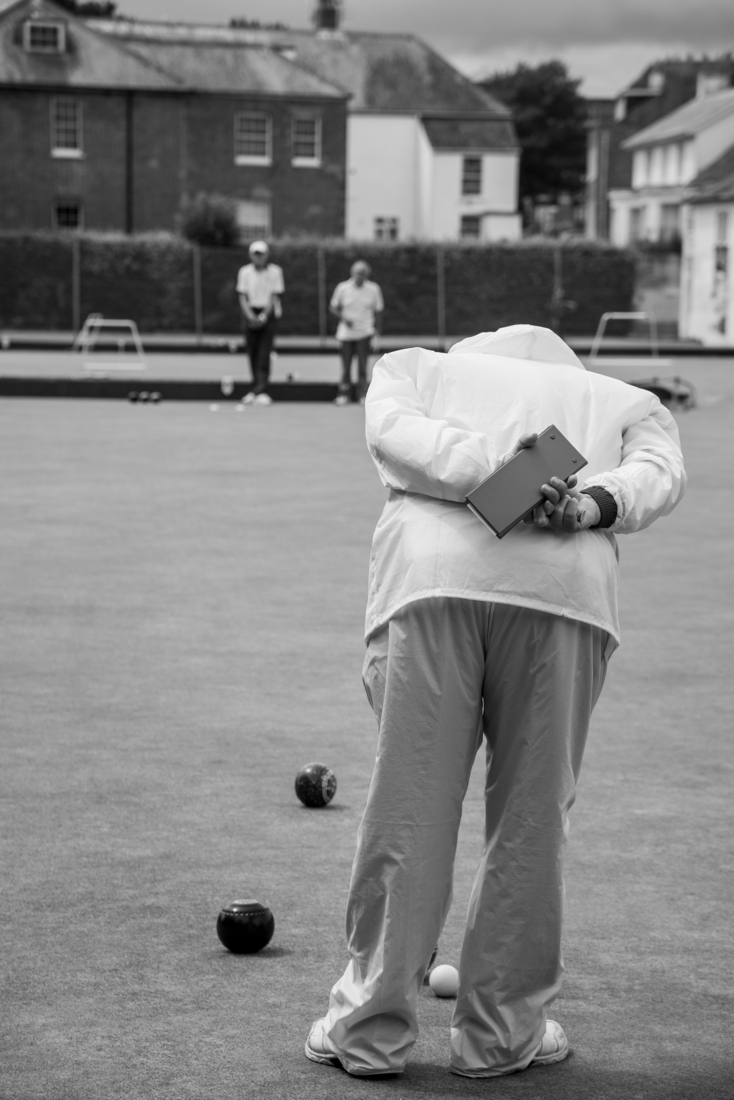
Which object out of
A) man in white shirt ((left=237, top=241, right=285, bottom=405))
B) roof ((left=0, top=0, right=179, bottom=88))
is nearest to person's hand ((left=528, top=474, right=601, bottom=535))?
man in white shirt ((left=237, top=241, right=285, bottom=405))

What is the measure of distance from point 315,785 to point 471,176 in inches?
2175

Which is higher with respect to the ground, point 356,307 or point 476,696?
point 356,307

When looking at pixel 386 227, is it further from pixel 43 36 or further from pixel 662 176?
pixel 43 36

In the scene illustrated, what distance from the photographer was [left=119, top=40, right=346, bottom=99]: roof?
49656 mm

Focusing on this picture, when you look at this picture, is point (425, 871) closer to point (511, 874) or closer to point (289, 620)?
point (511, 874)

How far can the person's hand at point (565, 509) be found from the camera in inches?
114

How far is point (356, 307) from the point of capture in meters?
19.9

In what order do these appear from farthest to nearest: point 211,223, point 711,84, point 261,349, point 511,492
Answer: point 711,84, point 211,223, point 261,349, point 511,492

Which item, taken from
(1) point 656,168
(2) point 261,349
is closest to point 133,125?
(1) point 656,168

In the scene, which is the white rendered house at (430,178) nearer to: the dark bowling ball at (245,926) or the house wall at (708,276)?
the house wall at (708,276)

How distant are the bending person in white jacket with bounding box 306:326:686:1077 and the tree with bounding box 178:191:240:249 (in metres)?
37.4

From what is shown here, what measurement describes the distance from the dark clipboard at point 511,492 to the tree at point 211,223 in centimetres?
3756

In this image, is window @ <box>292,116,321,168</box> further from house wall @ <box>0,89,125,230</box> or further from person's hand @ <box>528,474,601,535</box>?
person's hand @ <box>528,474,601,535</box>

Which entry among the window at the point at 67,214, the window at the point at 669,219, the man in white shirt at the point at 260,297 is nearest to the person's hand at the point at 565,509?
the man in white shirt at the point at 260,297
